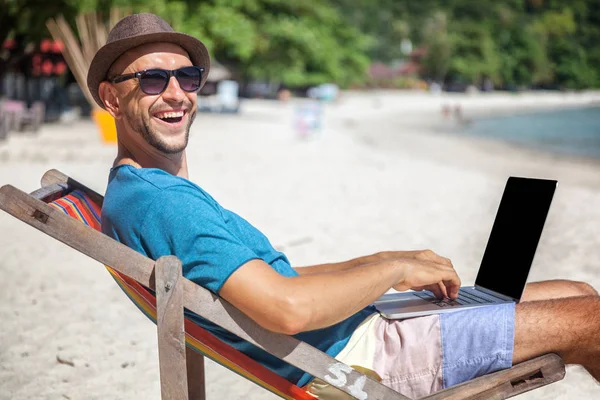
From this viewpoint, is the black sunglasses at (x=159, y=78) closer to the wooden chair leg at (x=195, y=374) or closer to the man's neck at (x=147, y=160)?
the man's neck at (x=147, y=160)

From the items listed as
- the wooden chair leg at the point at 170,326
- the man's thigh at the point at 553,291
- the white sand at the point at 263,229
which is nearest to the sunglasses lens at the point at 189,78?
the wooden chair leg at the point at 170,326

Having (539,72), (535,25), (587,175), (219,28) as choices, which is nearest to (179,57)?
(587,175)

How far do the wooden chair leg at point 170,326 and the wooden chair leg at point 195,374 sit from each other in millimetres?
756

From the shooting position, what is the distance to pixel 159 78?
2.02 m

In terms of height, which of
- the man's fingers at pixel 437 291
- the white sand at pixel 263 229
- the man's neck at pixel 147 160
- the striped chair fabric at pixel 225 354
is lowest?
the white sand at pixel 263 229

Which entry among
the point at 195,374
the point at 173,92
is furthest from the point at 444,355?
the point at 173,92

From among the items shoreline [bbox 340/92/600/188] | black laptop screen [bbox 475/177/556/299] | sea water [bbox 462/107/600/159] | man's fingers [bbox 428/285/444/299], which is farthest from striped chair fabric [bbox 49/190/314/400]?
sea water [bbox 462/107/600/159]

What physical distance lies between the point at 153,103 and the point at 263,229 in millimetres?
5049

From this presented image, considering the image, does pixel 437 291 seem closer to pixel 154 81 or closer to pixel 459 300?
pixel 459 300

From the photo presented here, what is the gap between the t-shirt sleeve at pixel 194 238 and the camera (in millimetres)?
1657

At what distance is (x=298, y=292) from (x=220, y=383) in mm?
1906

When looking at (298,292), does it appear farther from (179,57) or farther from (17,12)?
(17,12)

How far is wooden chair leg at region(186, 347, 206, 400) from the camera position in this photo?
2.50 metres

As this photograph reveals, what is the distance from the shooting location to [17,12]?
21.4 m
